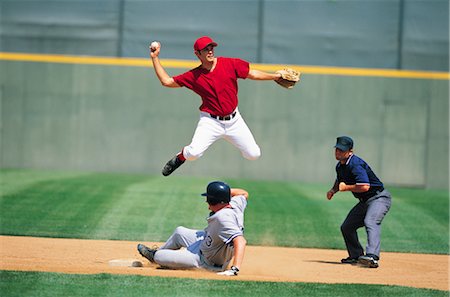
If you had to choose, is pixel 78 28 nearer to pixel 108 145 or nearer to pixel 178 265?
pixel 108 145

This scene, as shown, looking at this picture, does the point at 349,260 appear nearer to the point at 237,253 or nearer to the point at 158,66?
the point at 237,253

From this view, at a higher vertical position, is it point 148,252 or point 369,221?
point 369,221

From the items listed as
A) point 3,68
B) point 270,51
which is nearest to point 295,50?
point 270,51

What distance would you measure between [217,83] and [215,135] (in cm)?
64

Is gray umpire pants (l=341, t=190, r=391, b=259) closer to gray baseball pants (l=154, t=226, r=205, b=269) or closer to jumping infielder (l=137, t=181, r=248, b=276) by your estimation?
jumping infielder (l=137, t=181, r=248, b=276)

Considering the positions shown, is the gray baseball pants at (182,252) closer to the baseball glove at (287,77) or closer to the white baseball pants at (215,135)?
the white baseball pants at (215,135)

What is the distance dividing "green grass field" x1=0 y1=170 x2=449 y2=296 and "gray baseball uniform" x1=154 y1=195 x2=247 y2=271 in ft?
2.01

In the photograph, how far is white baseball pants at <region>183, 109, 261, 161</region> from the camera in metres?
10.8

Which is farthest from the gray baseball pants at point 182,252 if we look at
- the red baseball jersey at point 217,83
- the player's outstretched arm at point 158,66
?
the player's outstretched arm at point 158,66

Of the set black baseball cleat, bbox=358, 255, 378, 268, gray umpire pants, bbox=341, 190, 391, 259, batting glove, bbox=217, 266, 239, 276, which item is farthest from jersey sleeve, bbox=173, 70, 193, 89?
black baseball cleat, bbox=358, 255, 378, 268

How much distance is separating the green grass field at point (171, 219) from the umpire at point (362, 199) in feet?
5.35

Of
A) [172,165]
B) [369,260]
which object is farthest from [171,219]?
[369,260]

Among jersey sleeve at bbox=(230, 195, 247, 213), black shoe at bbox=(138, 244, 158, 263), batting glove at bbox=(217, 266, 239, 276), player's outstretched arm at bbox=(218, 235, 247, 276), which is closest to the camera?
player's outstretched arm at bbox=(218, 235, 247, 276)

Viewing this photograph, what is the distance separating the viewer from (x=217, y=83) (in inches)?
426
